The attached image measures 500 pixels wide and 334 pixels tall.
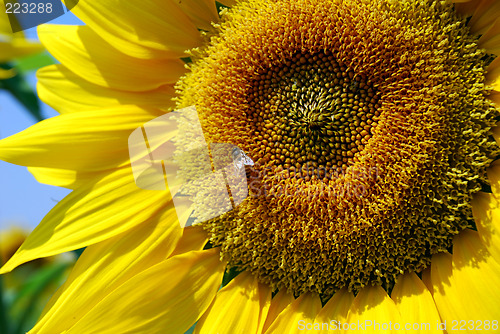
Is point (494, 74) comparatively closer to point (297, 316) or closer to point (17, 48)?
point (297, 316)

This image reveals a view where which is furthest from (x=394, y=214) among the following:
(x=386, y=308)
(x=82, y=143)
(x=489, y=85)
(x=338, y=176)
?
(x=82, y=143)

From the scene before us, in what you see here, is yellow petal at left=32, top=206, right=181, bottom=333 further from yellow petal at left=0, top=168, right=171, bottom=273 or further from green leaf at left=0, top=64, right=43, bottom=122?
green leaf at left=0, top=64, right=43, bottom=122

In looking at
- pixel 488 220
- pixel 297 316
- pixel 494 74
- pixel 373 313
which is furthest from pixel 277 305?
pixel 494 74

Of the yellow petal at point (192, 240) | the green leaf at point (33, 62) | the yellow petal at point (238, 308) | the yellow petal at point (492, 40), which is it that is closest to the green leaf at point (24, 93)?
the green leaf at point (33, 62)

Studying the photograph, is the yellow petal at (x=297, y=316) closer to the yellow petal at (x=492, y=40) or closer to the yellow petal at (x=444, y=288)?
the yellow petal at (x=444, y=288)

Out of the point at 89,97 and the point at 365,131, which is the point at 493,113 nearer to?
the point at 365,131

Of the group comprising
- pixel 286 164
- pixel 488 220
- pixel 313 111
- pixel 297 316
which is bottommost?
pixel 297 316
